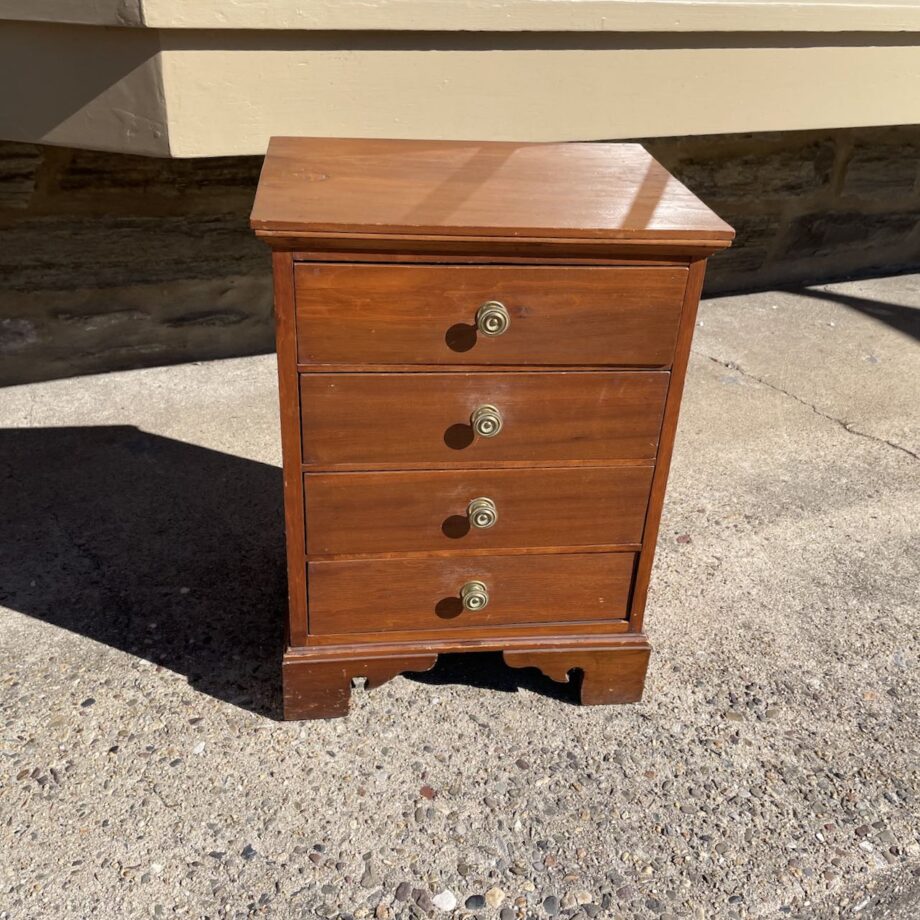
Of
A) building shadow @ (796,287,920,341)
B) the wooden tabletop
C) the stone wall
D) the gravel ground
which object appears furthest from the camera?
building shadow @ (796,287,920,341)

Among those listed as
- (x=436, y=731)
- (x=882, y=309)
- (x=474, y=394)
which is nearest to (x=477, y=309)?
(x=474, y=394)

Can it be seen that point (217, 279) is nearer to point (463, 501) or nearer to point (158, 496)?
point (158, 496)

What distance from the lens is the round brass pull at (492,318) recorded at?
5.27 ft

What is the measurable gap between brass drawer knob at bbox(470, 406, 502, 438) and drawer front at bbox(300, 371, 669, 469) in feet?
0.04

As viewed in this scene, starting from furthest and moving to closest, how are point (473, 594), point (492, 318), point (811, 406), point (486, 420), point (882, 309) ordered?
point (882, 309), point (811, 406), point (473, 594), point (486, 420), point (492, 318)

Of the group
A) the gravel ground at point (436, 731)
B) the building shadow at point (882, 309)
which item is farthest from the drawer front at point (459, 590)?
the building shadow at point (882, 309)

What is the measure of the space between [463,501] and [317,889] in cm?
75

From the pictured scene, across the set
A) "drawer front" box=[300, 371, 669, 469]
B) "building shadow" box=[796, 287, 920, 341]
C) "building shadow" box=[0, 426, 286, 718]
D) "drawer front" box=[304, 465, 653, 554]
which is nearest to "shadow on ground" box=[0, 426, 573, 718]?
"building shadow" box=[0, 426, 286, 718]

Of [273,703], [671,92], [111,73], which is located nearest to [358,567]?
[273,703]

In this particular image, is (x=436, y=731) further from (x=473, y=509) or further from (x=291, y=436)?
(x=291, y=436)

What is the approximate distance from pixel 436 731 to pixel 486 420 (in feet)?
2.32

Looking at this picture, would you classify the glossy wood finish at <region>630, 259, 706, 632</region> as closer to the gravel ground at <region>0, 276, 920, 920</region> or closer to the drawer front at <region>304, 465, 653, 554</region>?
the drawer front at <region>304, 465, 653, 554</region>

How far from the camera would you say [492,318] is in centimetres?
161

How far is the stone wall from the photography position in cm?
297
